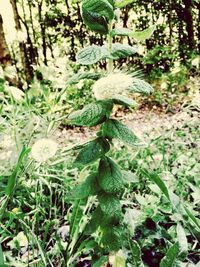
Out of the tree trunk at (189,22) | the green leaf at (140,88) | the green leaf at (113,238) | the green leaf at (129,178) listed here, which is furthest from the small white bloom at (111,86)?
the tree trunk at (189,22)

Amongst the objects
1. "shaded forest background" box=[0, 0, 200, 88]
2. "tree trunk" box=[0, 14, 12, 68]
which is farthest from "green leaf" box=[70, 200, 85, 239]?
"shaded forest background" box=[0, 0, 200, 88]

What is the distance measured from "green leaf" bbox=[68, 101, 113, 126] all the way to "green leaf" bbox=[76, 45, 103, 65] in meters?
0.10

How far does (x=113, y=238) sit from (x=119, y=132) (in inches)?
10.4

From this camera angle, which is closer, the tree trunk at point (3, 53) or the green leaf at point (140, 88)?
the green leaf at point (140, 88)

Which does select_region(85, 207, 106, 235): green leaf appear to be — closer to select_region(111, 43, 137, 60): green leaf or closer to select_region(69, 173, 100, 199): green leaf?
select_region(69, 173, 100, 199): green leaf

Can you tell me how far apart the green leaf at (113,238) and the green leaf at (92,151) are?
0.19 m

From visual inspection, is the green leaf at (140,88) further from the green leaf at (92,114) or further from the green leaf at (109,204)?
the green leaf at (109,204)

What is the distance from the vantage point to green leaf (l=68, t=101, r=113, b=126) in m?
0.82

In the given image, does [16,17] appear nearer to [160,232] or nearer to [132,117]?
[132,117]

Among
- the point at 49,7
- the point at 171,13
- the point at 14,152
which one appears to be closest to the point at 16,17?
the point at 49,7

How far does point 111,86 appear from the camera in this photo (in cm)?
81

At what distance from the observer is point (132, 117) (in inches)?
158

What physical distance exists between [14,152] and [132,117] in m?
2.53

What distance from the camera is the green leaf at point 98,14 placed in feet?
2.50
